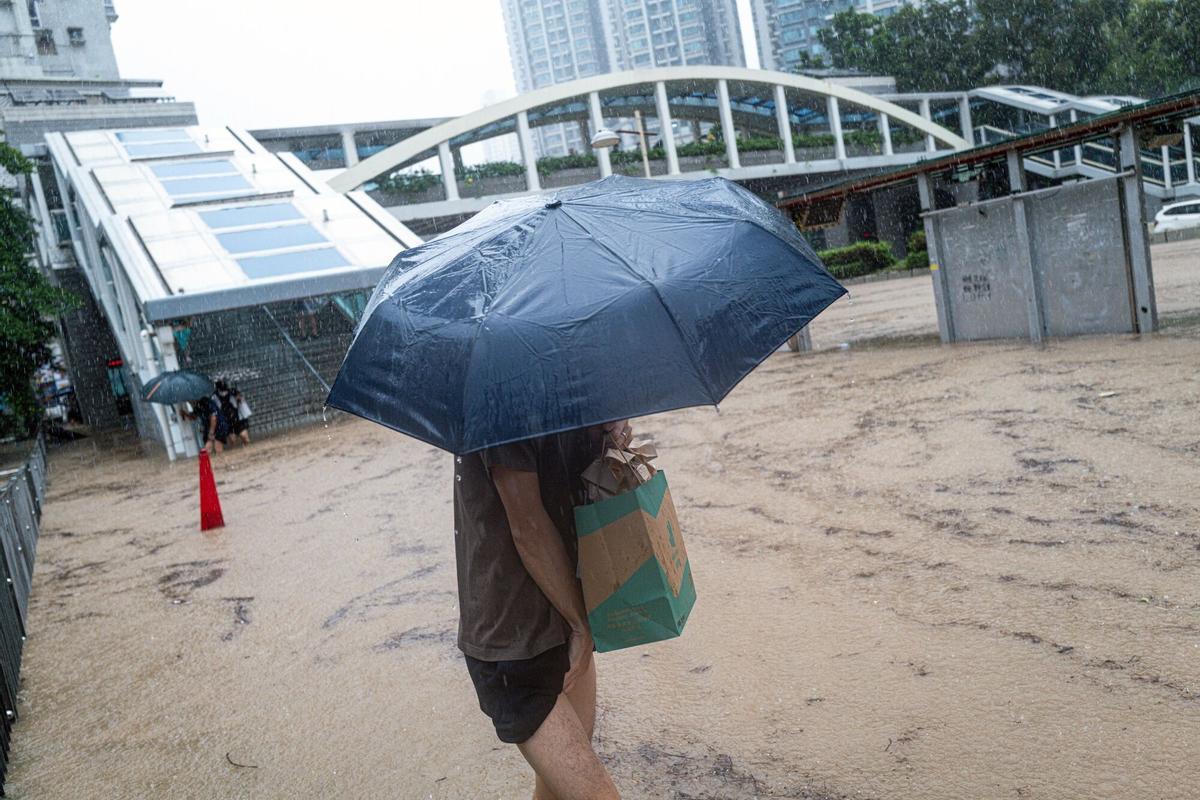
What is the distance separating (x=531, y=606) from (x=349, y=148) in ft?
111

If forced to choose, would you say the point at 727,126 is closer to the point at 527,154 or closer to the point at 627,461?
the point at 527,154

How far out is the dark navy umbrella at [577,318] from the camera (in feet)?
6.36

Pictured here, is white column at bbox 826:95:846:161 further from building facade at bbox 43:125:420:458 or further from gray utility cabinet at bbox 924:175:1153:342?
gray utility cabinet at bbox 924:175:1153:342

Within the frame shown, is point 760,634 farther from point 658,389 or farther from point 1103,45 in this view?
point 1103,45

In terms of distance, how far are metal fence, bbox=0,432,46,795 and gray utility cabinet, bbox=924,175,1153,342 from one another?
1162 cm

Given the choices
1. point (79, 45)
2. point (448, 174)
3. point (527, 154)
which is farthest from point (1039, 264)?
point (79, 45)

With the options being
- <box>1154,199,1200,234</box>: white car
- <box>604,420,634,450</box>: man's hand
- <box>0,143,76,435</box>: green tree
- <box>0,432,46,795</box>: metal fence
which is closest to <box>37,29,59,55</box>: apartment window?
<box>0,143,76,435</box>: green tree

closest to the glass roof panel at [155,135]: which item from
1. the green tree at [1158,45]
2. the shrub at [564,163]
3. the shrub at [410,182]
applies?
the shrub at [410,182]

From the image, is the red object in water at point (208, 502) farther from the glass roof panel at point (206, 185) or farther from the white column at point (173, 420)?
the glass roof panel at point (206, 185)

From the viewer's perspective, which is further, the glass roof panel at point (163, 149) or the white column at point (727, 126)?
the white column at point (727, 126)

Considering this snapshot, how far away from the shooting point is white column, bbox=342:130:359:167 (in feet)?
109

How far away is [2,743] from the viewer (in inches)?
172

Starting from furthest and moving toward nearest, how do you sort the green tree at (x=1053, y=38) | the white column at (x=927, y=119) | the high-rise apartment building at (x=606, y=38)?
the high-rise apartment building at (x=606, y=38), the white column at (x=927, y=119), the green tree at (x=1053, y=38)

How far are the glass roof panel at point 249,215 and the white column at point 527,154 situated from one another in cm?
1272
